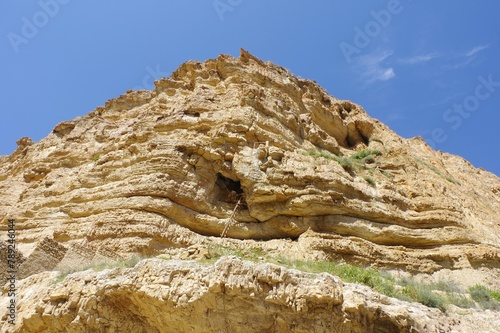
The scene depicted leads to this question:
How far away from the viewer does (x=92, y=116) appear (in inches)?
852

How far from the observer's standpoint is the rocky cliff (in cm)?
1395

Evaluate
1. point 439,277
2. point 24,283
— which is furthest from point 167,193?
point 439,277

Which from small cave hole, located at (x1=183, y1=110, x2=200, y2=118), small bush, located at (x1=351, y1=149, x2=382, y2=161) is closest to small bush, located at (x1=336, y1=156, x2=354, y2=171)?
small bush, located at (x1=351, y1=149, x2=382, y2=161)

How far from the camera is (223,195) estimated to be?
16672mm

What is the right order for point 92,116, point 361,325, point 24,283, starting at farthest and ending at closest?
point 92,116
point 24,283
point 361,325

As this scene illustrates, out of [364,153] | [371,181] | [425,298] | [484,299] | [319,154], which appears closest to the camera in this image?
[425,298]

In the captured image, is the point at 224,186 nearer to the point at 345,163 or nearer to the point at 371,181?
the point at 345,163

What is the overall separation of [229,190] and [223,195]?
0.31 metres

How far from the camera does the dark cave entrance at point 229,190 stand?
16.4 m

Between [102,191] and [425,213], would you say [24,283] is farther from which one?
[425,213]

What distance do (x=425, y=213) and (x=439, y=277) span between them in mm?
2554

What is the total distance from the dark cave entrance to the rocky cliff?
0.05 metres

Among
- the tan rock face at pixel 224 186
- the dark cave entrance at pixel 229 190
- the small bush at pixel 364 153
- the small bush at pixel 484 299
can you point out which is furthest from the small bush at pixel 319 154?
the small bush at pixel 484 299

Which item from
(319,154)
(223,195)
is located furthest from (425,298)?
(319,154)
